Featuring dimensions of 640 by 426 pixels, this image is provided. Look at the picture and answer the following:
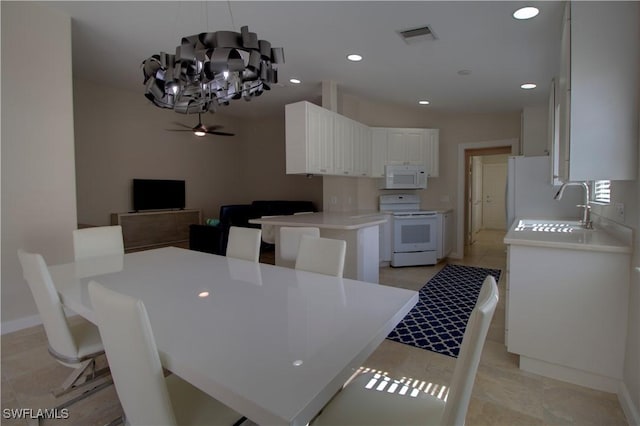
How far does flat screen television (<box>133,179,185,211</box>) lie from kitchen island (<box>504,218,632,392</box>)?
5.62 meters

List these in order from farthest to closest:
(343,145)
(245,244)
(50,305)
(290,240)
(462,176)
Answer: (462,176)
(343,145)
(290,240)
(245,244)
(50,305)

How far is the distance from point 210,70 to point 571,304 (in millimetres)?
2592

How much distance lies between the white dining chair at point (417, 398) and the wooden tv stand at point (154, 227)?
199 inches

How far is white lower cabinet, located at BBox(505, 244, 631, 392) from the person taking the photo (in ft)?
6.33

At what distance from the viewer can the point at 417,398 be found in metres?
1.20

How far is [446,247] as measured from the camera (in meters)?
5.63

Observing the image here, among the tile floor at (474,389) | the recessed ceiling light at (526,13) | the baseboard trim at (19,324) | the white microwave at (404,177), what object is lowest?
the tile floor at (474,389)

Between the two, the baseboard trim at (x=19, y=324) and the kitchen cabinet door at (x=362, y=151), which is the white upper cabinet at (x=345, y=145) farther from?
the baseboard trim at (x=19, y=324)

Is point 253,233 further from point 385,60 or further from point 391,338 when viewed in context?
point 385,60

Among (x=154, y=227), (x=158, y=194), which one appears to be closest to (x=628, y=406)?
(x=154, y=227)

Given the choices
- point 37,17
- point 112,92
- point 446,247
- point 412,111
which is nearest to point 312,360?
point 37,17

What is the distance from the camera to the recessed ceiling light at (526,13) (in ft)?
8.32

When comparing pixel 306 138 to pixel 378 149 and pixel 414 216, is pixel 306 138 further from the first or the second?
pixel 414 216

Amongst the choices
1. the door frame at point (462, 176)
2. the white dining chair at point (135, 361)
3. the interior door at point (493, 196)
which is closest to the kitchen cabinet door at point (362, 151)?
the door frame at point (462, 176)
